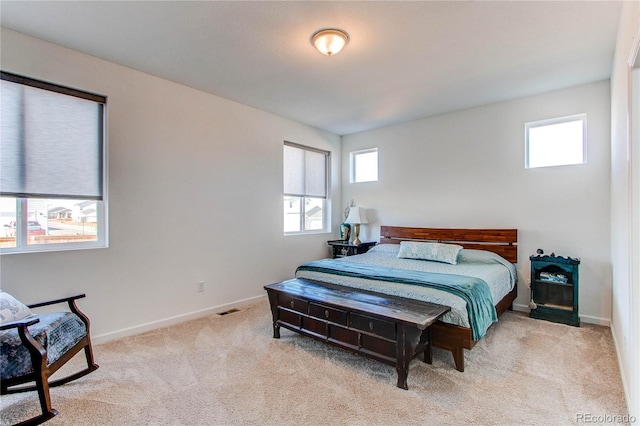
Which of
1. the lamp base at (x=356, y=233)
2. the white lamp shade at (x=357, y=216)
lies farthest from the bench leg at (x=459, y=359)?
the white lamp shade at (x=357, y=216)

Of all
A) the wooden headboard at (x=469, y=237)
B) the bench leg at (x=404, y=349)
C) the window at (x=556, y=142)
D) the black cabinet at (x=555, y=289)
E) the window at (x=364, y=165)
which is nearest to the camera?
the bench leg at (x=404, y=349)

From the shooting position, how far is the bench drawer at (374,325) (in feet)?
7.21

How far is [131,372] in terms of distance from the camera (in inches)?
92.3

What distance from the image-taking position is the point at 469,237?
4078 mm

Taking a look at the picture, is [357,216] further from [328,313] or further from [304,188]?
[328,313]

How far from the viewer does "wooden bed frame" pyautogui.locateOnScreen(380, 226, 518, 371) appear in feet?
7.55

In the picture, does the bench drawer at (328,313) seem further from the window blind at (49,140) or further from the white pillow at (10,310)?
the window blind at (49,140)

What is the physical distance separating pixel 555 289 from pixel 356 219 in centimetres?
265

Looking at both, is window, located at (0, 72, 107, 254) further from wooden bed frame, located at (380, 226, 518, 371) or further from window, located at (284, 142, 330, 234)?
wooden bed frame, located at (380, 226, 518, 371)

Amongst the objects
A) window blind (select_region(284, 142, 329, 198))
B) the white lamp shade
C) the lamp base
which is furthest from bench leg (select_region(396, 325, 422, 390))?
window blind (select_region(284, 142, 329, 198))

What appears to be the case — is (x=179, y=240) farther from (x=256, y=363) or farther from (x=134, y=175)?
(x=256, y=363)

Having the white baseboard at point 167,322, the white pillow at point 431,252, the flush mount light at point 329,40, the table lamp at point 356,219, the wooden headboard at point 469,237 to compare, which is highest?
the flush mount light at point 329,40

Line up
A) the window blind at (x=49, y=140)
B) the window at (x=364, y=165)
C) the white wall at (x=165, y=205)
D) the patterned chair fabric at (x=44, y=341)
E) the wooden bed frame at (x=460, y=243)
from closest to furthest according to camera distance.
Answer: the patterned chair fabric at (x=44, y=341) → the wooden bed frame at (x=460, y=243) → the window blind at (x=49, y=140) → the white wall at (x=165, y=205) → the window at (x=364, y=165)

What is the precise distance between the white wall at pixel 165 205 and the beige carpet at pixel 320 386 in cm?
58
